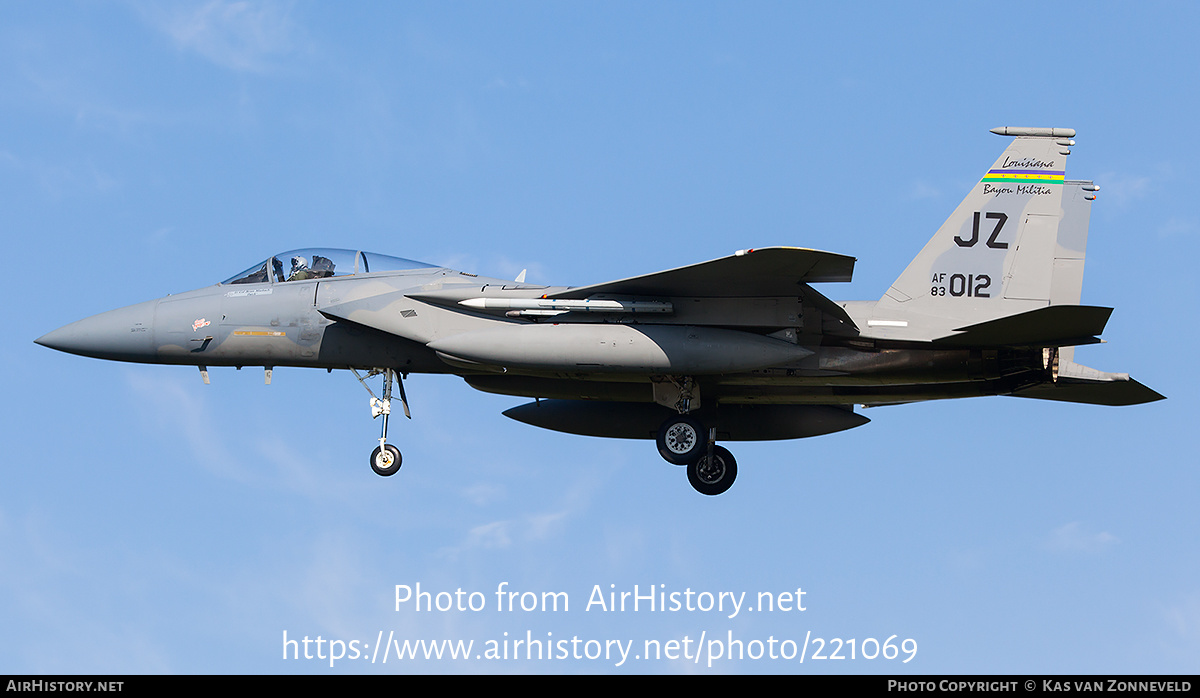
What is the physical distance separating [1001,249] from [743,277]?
3.73 meters

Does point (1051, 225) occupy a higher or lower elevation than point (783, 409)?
higher

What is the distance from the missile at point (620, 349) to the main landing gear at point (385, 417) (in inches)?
76.8

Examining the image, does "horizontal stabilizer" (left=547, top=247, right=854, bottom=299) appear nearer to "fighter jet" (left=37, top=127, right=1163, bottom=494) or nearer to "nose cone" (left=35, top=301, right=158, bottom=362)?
"fighter jet" (left=37, top=127, right=1163, bottom=494)

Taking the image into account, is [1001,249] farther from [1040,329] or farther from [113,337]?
[113,337]

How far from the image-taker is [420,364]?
55.3 ft

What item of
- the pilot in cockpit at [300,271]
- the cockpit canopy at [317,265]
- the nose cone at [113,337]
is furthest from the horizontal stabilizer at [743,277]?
the nose cone at [113,337]

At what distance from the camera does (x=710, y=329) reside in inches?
599

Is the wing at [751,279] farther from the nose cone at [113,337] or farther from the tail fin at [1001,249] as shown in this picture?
the nose cone at [113,337]

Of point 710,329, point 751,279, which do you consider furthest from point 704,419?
point 751,279

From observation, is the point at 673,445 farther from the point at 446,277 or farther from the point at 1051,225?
the point at 1051,225

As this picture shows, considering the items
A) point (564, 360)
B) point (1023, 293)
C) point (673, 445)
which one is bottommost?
point (673, 445)
